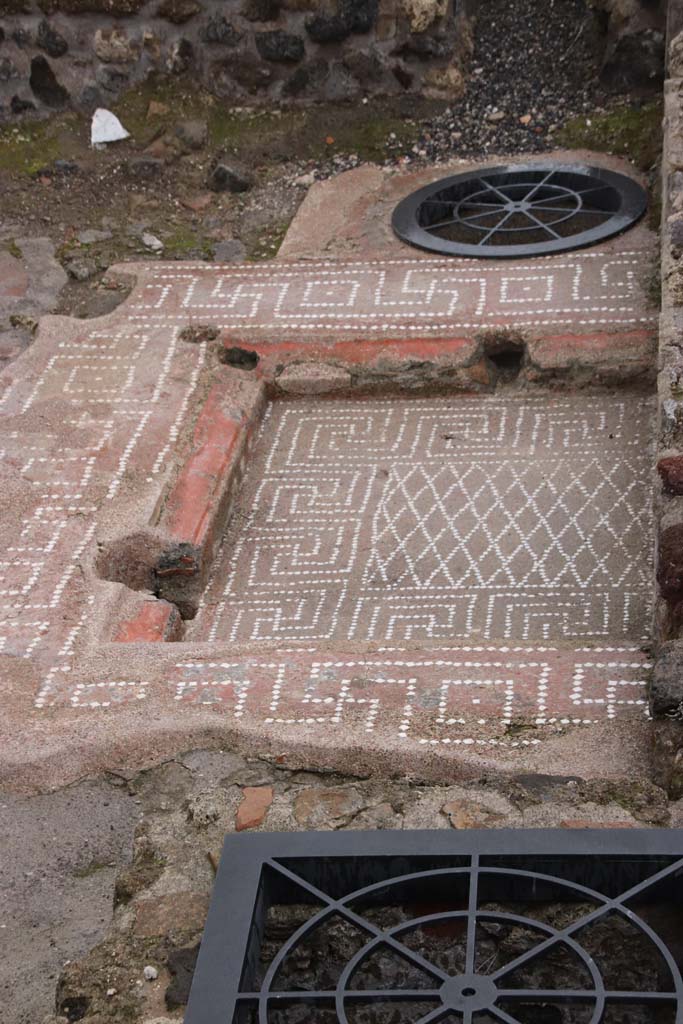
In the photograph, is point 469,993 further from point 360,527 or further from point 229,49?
point 229,49

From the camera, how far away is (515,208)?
19.7ft

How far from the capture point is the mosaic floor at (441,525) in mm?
4078

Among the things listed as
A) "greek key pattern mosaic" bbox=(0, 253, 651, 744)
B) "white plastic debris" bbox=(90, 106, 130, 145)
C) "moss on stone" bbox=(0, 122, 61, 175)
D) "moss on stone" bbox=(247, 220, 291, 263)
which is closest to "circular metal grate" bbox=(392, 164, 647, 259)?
"greek key pattern mosaic" bbox=(0, 253, 651, 744)

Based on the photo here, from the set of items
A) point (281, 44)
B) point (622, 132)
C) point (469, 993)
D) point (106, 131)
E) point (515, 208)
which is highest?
point (281, 44)

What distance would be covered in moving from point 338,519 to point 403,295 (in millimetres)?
1217

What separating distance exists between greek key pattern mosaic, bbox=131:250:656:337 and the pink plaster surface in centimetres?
1

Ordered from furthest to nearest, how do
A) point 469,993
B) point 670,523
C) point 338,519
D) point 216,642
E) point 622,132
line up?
point 622,132, point 338,519, point 216,642, point 670,523, point 469,993

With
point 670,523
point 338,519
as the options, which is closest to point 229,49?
point 338,519

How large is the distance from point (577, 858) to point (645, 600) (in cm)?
168

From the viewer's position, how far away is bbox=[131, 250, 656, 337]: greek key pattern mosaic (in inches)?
204

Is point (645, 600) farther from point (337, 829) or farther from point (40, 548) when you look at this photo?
point (40, 548)

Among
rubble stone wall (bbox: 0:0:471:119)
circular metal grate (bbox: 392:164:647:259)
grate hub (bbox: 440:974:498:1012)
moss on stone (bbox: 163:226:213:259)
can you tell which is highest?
rubble stone wall (bbox: 0:0:471:119)

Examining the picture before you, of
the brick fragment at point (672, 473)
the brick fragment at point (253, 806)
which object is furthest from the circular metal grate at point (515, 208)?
the brick fragment at point (253, 806)

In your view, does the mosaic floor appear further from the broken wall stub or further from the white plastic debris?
the white plastic debris
